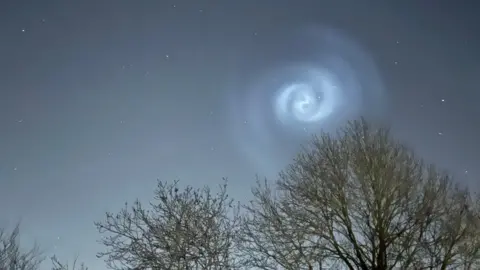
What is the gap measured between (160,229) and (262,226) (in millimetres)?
3501

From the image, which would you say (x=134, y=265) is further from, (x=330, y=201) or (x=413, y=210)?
(x=413, y=210)

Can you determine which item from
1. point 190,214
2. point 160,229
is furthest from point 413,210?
point 160,229

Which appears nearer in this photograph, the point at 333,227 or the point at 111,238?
the point at 111,238

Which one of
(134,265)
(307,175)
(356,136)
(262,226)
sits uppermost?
(356,136)

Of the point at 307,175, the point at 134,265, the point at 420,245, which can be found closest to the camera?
the point at 134,265

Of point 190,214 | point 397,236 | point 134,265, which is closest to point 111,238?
point 134,265

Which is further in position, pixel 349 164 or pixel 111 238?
pixel 349 164

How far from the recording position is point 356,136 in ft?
47.7

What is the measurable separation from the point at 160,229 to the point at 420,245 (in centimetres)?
798

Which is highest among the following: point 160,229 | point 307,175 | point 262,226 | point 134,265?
point 307,175

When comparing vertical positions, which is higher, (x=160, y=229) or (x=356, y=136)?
(x=356, y=136)

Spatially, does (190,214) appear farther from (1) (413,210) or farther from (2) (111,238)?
(1) (413,210)

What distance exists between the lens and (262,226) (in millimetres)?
13977

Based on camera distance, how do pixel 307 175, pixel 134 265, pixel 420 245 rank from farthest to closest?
pixel 307 175 → pixel 420 245 → pixel 134 265
